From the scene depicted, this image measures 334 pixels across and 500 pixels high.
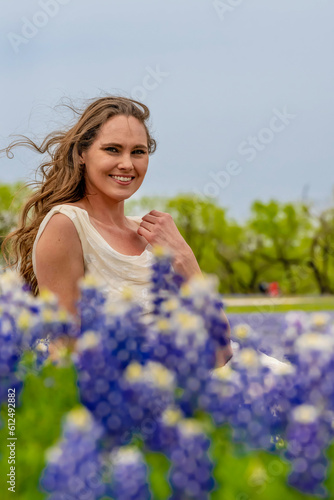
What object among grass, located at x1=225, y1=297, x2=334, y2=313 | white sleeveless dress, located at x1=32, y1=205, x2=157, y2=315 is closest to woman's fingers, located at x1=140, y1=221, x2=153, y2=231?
white sleeveless dress, located at x1=32, y1=205, x2=157, y2=315

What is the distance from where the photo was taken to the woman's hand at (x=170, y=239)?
423 centimetres

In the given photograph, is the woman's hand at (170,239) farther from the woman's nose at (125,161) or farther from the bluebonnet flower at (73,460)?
the bluebonnet flower at (73,460)

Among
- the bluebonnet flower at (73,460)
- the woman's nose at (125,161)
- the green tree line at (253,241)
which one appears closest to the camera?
the bluebonnet flower at (73,460)

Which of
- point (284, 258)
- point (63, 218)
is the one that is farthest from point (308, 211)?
point (63, 218)

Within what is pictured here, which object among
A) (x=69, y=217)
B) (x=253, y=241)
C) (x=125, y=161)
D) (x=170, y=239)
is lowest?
(x=253, y=241)

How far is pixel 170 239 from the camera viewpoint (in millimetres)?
4438

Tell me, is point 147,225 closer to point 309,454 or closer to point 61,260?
point 61,260

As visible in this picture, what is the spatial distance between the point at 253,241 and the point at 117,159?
1817 inches

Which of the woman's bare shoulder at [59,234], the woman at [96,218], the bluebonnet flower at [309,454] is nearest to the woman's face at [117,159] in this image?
the woman at [96,218]

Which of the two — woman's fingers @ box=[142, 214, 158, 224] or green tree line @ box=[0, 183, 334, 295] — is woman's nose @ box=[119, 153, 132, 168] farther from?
green tree line @ box=[0, 183, 334, 295]

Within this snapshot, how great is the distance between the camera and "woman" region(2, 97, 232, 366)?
422 cm

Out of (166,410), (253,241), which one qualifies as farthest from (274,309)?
(166,410)

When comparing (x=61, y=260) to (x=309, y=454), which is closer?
(x=309, y=454)

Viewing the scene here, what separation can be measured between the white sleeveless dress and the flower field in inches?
72.2
